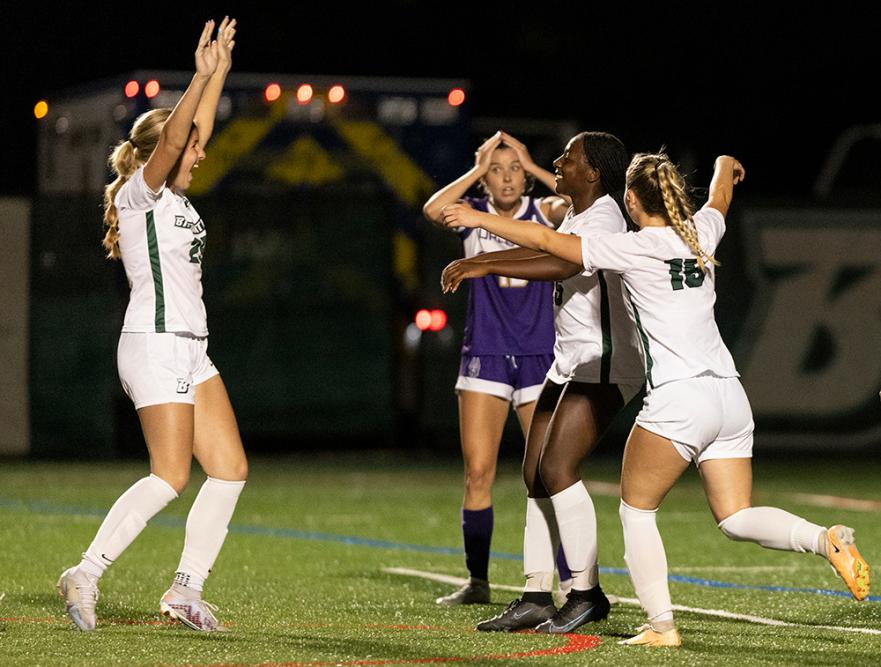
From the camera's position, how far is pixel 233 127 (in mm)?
19578

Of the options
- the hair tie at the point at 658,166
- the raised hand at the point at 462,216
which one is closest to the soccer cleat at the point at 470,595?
the raised hand at the point at 462,216

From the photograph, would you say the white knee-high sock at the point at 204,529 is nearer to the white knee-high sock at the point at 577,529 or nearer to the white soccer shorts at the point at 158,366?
the white soccer shorts at the point at 158,366

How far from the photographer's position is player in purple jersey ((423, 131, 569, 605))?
9.94 m

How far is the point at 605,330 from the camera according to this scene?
8844 millimetres

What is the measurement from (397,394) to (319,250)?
1717 millimetres

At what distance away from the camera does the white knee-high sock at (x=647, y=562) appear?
8.02 metres

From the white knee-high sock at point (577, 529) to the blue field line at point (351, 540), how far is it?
1.87 m

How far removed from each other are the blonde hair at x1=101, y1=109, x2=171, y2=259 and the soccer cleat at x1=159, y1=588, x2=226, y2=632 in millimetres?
1571

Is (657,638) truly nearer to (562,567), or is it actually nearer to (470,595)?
(562,567)

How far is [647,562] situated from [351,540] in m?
5.28

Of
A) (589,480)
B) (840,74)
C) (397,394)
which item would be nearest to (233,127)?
(397,394)

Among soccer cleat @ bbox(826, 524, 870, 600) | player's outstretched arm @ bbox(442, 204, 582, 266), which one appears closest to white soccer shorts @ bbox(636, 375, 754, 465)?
soccer cleat @ bbox(826, 524, 870, 600)

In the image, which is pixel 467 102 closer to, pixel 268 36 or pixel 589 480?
pixel 589 480

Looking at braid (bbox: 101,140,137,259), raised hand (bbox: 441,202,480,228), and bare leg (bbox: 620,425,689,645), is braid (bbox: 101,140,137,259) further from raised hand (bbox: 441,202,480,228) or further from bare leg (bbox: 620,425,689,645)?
bare leg (bbox: 620,425,689,645)
